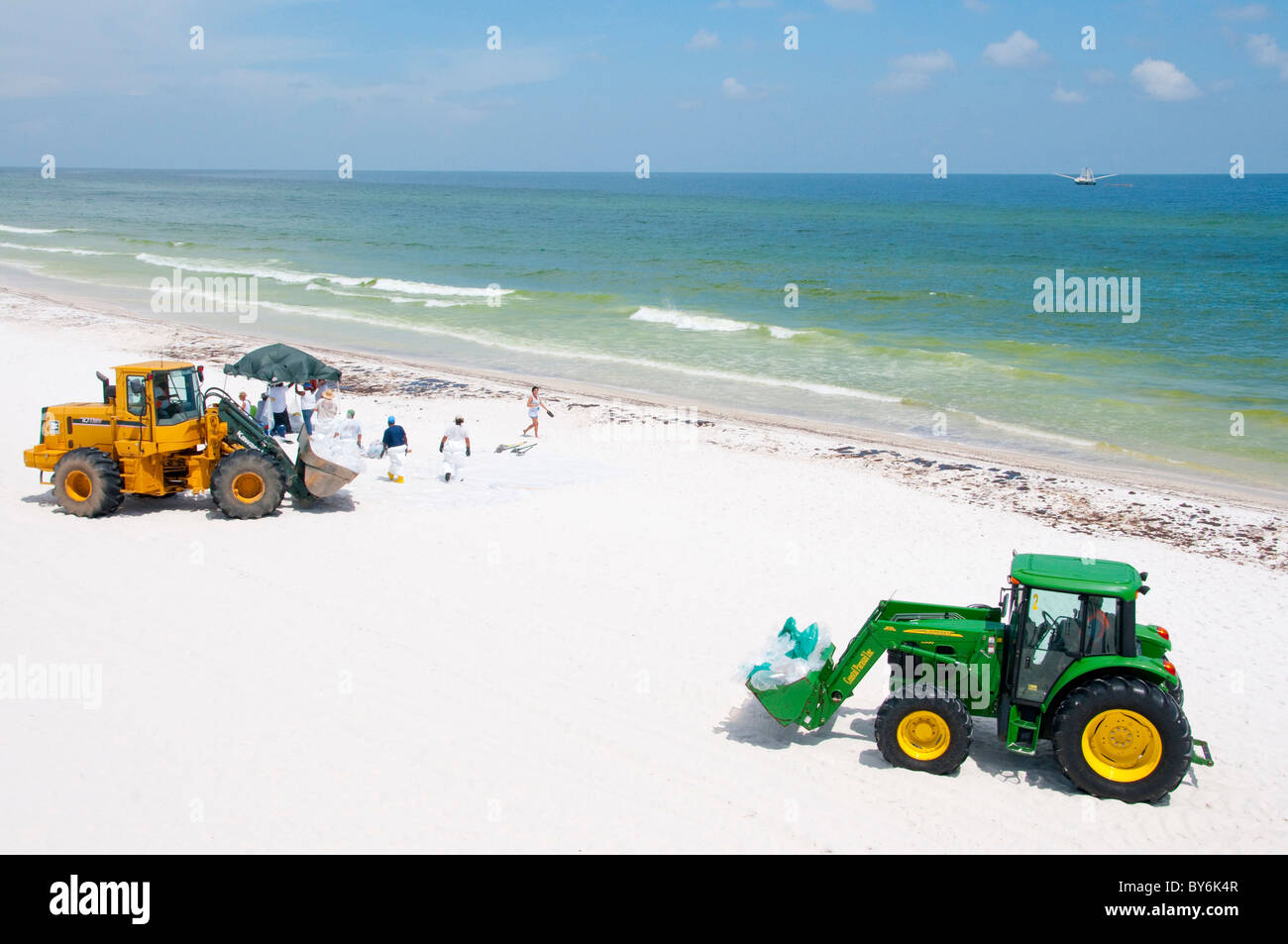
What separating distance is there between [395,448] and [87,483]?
4.23 meters

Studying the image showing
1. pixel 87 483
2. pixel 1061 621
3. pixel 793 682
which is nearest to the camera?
pixel 1061 621

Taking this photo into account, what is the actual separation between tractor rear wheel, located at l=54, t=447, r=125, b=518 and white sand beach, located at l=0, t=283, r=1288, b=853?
0.84 feet

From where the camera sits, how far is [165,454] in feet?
42.8

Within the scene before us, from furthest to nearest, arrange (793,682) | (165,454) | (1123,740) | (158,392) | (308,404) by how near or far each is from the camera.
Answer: (308,404), (165,454), (158,392), (793,682), (1123,740)

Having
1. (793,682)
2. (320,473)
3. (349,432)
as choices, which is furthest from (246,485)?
(793,682)

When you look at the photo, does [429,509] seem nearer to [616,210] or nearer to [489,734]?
[489,734]

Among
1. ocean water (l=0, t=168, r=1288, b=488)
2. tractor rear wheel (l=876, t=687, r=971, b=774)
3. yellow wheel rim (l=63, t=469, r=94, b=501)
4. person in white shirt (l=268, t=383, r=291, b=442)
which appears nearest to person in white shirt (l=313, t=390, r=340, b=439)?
yellow wheel rim (l=63, t=469, r=94, b=501)

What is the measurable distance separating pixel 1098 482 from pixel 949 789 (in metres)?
11.0

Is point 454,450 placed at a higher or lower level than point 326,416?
lower

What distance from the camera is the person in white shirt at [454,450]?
1517 cm

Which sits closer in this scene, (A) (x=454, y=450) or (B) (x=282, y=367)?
(A) (x=454, y=450)

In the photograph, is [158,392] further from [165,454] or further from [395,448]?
[395,448]

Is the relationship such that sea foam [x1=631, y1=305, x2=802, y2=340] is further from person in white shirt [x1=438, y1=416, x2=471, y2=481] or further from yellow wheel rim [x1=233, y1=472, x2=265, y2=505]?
yellow wheel rim [x1=233, y1=472, x2=265, y2=505]

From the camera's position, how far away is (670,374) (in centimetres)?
2602
